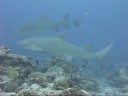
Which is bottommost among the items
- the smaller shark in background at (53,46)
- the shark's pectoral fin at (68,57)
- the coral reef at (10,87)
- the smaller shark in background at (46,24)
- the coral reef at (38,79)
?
the coral reef at (10,87)

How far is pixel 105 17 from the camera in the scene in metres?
144

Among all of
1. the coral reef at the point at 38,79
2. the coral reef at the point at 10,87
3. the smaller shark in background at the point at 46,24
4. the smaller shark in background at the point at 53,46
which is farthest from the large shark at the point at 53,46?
the smaller shark in background at the point at 46,24

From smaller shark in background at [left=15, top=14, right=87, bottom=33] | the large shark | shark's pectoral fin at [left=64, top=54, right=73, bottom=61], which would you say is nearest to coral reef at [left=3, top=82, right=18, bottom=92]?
the large shark

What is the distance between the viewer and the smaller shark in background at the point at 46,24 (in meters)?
16.0

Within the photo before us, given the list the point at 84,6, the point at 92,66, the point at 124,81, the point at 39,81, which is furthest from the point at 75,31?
the point at 39,81

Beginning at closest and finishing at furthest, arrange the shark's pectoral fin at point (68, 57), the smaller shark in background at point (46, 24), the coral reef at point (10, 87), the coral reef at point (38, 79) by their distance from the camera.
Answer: the coral reef at point (10, 87)
the coral reef at point (38, 79)
the shark's pectoral fin at point (68, 57)
the smaller shark in background at point (46, 24)

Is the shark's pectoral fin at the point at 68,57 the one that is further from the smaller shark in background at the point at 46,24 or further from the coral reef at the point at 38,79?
the smaller shark in background at the point at 46,24

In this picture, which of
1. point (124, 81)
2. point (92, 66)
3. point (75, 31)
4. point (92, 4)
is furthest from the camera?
point (92, 4)

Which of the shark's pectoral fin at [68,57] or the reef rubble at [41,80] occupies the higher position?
the shark's pectoral fin at [68,57]

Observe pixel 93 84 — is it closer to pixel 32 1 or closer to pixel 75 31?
pixel 75 31

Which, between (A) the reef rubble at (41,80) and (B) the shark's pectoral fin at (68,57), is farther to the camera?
(B) the shark's pectoral fin at (68,57)

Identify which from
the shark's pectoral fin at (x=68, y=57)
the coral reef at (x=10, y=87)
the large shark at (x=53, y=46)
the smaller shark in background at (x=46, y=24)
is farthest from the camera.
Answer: the smaller shark in background at (x=46, y=24)

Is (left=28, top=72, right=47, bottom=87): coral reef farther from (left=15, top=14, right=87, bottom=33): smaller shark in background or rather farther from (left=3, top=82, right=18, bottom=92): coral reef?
(left=15, top=14, right=87, bottom=33): smaller shark in background

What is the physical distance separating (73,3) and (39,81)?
14341 cm
